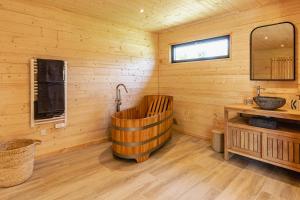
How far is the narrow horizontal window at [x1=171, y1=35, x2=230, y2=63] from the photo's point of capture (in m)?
3.82

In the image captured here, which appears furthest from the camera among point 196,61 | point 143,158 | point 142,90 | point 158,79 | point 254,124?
point 158,79

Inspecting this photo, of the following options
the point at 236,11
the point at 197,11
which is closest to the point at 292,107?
the point at 236,11

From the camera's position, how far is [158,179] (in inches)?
99.0

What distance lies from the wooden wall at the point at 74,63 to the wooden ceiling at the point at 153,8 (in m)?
0.23

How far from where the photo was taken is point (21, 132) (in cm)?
297

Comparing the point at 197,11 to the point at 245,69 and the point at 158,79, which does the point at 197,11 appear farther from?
the point at 158,79

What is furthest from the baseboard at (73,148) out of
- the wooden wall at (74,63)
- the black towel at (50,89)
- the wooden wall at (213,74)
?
the wooden wall at (213,74)

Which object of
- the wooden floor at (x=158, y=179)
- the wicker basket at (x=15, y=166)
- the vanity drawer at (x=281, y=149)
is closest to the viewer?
the wooden floor at (x=158, y=179)

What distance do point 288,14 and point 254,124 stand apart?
5.91 ft

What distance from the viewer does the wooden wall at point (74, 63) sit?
2844 millimetres

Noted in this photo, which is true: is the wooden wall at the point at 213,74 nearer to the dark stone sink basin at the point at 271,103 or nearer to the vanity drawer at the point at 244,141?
the dark stone sink basin at the point at 271,103

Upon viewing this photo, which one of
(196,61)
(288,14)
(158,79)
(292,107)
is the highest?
(288,14)

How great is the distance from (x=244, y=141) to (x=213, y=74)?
Answer: 156 centimetres

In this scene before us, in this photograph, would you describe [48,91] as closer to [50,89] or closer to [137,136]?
[50,89]
